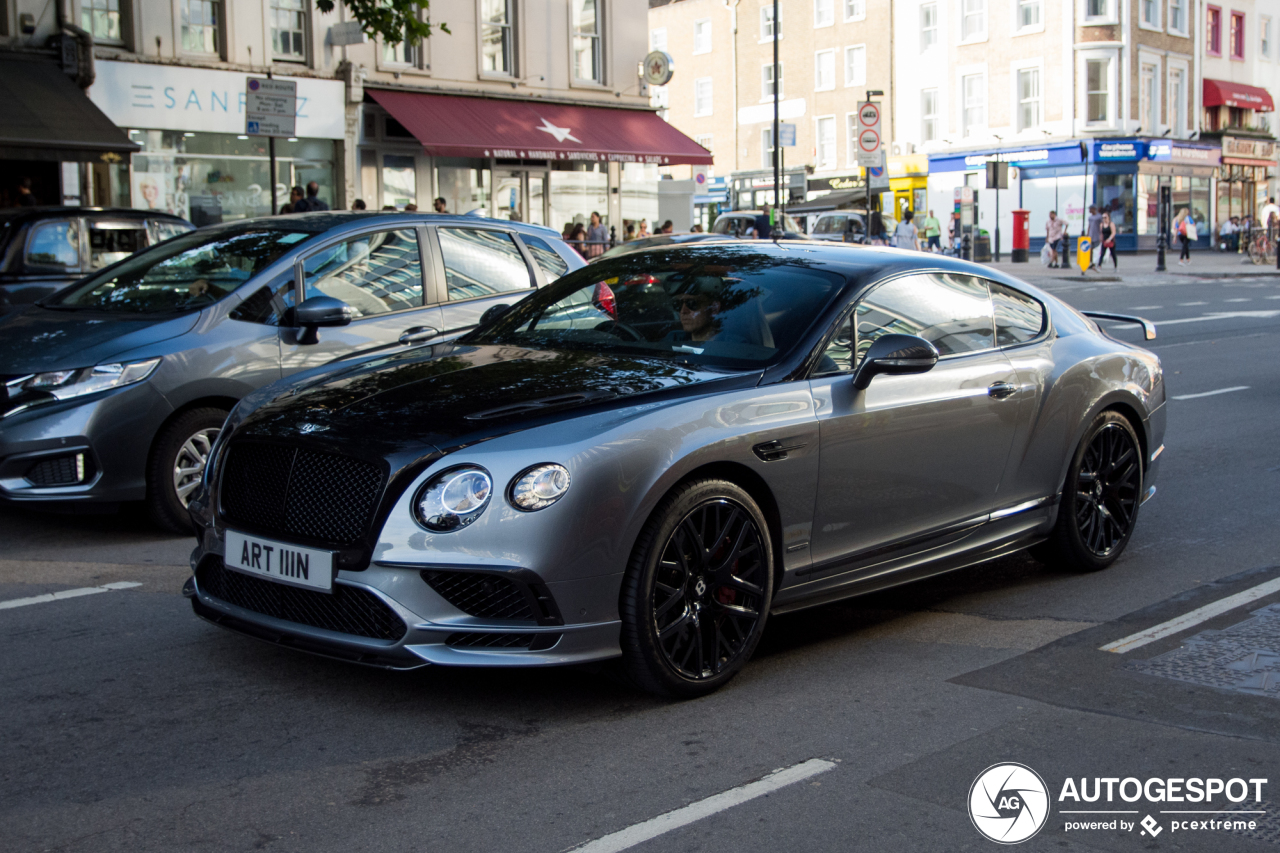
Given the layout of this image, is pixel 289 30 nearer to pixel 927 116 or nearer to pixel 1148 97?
pixel 927 116

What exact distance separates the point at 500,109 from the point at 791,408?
23.9 meters

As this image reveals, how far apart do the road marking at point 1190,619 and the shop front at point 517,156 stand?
69.6 ft

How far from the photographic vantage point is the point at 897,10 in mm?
53906

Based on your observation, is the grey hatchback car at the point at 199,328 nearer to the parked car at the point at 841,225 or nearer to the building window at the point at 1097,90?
the parked car at the point at 841,225

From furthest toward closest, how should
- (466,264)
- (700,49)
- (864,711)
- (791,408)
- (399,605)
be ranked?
(700,49), (466,264), (791,408), (864,711), (399,605)

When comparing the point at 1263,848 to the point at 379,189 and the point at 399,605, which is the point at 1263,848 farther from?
the point at 379,189

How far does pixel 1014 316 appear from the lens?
19.8ft

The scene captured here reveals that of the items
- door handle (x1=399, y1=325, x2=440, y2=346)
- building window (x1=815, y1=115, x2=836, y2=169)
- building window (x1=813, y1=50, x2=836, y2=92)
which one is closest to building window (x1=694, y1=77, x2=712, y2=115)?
building window (x1=813, y1=50, x2=836, y2=92)

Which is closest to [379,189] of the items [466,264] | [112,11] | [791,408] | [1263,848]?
[112,11]

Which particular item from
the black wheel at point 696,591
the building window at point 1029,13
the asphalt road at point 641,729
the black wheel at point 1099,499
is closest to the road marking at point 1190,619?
the asphalt road at point 641,729

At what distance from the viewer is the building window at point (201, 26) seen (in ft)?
75.2

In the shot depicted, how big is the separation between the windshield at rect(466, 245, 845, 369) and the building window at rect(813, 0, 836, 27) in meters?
54.3

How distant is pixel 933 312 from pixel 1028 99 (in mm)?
47851

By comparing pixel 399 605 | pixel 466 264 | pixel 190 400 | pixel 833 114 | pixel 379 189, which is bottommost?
pixel 399 605
